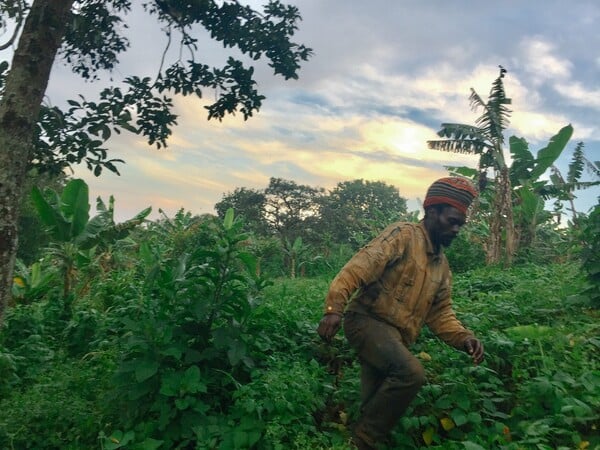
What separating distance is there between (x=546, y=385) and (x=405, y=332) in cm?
96

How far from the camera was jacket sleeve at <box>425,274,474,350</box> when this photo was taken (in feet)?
13.7

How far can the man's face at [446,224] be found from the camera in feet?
13.2

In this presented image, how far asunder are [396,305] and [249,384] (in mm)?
1228

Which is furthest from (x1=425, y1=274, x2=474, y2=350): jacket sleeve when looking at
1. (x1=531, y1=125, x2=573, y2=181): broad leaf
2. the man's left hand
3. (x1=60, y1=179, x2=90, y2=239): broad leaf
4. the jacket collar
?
(x1=531, y1=125, x2=573, y2=181): broad leaf

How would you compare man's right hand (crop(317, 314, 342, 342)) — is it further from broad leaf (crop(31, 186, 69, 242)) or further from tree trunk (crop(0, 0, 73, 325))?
broad leaf (crop(31, 186, 69, 242))

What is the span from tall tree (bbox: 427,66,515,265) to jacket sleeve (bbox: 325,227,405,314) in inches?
344

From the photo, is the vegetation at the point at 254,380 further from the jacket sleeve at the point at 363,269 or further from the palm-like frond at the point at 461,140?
the palm-like frond at the point at 461,140

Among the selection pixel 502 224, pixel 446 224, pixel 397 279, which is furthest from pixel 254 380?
pixel 502 224

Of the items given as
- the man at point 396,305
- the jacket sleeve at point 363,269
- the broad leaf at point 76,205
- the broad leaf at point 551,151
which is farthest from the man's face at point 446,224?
the broad leaf at point 551,151

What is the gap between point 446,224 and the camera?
4016 millimetres

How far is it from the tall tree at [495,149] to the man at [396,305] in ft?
27.4

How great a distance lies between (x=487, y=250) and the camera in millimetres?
12312

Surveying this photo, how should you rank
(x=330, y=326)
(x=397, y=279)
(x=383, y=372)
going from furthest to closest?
(x=397, y=279), (x=383, y=372), (x=330, y=326)

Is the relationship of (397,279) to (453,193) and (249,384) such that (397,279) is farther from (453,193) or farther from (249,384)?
(249,384)
